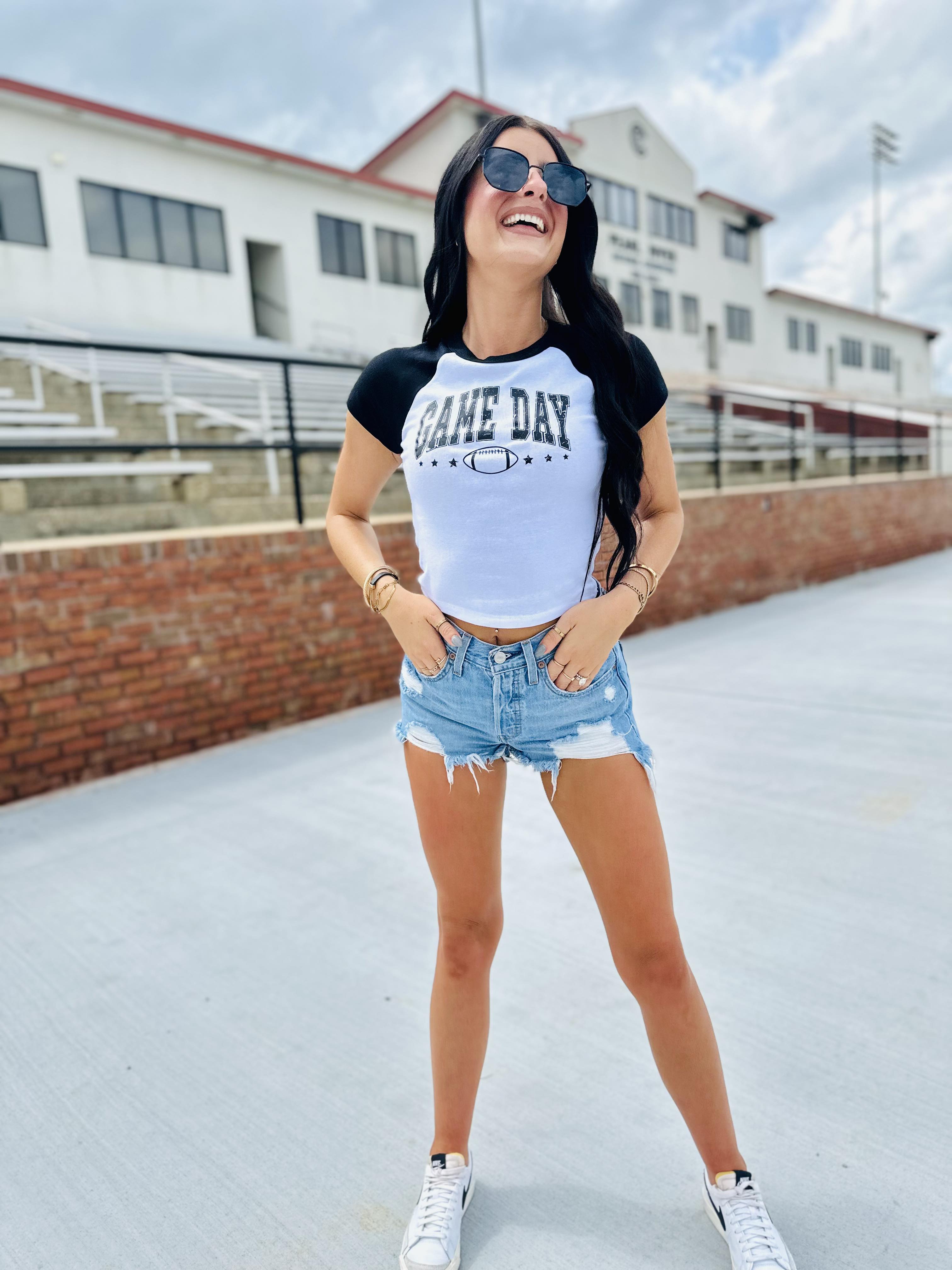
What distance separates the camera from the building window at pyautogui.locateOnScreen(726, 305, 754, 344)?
30.8 metres

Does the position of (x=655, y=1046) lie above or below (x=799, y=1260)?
above

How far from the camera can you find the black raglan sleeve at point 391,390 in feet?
4.92

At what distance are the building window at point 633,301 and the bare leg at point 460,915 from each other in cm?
2681

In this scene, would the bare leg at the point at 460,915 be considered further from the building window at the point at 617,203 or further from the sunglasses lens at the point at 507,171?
the building window at the point at 617,203

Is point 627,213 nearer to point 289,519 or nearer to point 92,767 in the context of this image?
point 289,519

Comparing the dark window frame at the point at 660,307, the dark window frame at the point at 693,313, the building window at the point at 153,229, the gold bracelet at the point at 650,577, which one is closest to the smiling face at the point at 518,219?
the gold bracelet at the point at 650,577

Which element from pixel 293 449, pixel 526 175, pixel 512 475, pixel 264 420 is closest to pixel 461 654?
pixel 512 475

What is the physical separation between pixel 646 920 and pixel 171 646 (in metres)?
3.46

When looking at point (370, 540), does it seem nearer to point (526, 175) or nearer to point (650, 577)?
point (650, 577)

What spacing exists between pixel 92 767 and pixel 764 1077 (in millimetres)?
3295

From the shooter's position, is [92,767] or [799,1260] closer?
[799,1260]

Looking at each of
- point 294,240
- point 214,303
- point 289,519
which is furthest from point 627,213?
point 289,519

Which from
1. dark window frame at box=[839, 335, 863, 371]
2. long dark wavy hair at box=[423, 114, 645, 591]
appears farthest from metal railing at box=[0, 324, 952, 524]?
dark window frame at box=[839, 335, 863, 371]

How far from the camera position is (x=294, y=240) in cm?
1839
